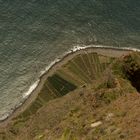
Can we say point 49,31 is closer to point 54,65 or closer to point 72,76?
point 54,65

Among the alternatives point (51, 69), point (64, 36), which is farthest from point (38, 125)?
point (64, 36)

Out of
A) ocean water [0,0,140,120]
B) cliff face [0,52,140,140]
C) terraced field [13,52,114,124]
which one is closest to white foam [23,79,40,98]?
ocean water [0,0,140,120]

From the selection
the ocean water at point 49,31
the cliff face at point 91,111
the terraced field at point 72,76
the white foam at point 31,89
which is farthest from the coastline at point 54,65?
the cliff face at point 91,111

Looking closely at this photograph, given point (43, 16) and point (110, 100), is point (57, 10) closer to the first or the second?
point (43, 16)

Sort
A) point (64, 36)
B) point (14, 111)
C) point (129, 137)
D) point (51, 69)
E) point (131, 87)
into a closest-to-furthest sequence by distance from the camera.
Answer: point (129, 137)
point (131, 87)
point (14, 111)
point (51, 69)
point (64, 36)

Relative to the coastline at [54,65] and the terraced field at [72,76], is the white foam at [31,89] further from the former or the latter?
the terraced field at [72,76]

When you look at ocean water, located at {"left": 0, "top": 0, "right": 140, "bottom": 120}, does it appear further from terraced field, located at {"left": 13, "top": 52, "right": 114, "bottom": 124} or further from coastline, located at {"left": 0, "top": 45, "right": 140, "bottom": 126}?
terraced field, located at {"left": 13, "top": 52, "right": 114, "bottom": 124}

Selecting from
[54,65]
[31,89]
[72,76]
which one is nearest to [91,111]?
[72,76]
